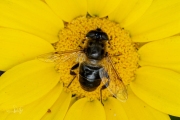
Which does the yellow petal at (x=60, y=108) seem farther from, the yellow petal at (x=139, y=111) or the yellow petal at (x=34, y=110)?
the yellow petal at (x=139, y=111)

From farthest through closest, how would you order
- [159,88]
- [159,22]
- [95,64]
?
[159,88], [159,22], [95,64]

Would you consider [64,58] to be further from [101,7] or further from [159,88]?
[159,88]

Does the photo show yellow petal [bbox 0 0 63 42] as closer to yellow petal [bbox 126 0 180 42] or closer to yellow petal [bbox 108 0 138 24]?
yellow petal [bbox 108 0 138 24]

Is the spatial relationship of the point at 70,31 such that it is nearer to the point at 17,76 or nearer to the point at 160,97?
the point at 17,76

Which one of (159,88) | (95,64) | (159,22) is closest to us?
(95,64)

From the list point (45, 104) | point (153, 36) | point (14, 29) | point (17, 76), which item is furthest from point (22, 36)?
point (153, 36)

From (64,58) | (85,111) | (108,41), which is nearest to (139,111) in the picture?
(85,111)

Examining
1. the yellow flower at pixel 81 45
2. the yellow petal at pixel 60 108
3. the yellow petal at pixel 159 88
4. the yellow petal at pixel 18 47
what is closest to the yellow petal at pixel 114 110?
the yellow flower at pixel 81 45
